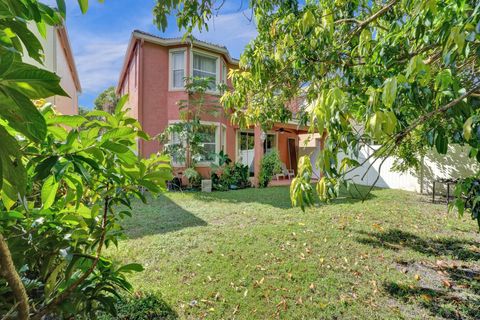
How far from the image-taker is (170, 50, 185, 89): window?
13.2 meters

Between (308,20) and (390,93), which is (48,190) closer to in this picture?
(390,93)

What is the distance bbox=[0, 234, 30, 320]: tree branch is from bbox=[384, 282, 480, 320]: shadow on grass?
4169 millimetres

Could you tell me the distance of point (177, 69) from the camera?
43.5 feet

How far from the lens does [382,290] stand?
12.9 feet

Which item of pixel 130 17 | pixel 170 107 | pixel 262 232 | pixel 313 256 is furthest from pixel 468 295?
pixel 170 107

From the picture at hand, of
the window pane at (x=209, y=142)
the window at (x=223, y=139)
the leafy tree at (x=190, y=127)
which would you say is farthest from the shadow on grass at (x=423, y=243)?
the window at (x=223, y=139)

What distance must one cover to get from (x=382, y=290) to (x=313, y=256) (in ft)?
4.20

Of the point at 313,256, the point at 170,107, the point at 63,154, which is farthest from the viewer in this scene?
the point at 170,107

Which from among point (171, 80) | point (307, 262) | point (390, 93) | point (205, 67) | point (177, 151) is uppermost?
point (205, 67)

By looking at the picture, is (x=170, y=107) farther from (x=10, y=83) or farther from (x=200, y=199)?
(x=10, y=83)

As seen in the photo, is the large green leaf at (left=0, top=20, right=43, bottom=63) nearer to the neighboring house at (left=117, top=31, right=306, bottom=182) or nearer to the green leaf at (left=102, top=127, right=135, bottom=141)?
the green leaf at (left=102, top=127, right=135, bottom=141)

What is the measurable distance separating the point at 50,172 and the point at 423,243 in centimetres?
→ 681

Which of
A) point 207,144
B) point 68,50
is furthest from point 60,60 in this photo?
point 207,144

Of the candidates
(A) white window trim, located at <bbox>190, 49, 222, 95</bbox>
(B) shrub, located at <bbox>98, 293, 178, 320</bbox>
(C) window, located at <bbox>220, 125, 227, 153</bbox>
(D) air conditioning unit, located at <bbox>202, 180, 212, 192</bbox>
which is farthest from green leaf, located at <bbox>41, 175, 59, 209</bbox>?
(C) window, located at <bbox>220, 125, 227, 153</bbox>
